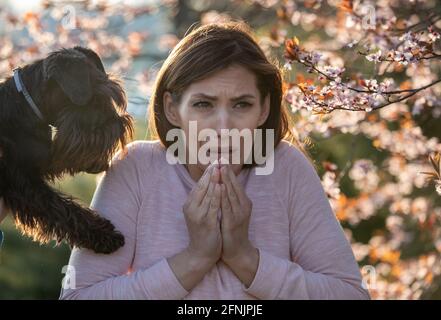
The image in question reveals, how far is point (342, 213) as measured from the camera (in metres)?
6.00

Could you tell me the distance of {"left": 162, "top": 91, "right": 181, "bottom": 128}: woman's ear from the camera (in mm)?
2973

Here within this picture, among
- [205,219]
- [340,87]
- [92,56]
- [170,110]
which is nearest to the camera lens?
[205,219]

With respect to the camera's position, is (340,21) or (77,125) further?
(340,21)

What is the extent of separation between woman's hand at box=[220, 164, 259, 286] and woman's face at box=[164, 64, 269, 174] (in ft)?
0.59

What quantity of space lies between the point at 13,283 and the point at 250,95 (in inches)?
239

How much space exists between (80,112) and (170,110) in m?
0.35

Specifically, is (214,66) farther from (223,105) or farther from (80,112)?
(80,112)

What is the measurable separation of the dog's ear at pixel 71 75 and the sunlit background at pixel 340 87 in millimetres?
430

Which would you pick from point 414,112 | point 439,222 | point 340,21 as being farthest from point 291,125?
point 439,222

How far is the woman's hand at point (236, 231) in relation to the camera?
267 cm

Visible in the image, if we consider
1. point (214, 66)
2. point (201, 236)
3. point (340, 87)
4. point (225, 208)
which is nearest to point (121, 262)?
point (201, 236)

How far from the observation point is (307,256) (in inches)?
112

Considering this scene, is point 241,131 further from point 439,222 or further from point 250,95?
point 439,222
